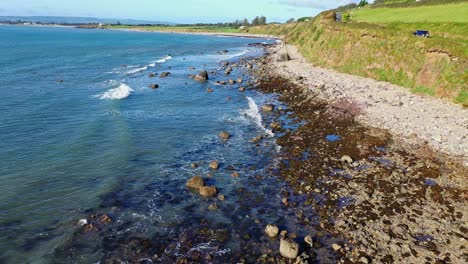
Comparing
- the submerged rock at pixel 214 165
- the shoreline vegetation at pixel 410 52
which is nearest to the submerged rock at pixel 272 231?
the submerged rock at pixel 214 165

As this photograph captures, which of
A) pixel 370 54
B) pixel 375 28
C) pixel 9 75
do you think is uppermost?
pixel 375 28

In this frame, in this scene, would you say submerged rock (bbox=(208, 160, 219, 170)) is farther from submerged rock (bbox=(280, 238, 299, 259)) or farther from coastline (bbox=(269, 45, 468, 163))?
coastline (bbox=(269, 45, 468, 163))

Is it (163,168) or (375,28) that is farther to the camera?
(375,28)

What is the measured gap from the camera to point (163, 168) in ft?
91.0

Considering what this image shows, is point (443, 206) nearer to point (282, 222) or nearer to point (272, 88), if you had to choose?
point (282, 222)

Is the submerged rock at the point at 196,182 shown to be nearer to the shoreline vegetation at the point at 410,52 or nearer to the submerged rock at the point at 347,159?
the submerged rock at the point at 347,159

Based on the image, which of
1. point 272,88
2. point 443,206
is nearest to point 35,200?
point 443,206

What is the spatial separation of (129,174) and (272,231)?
43.1 ft

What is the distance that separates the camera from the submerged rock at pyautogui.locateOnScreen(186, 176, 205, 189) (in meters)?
24.4

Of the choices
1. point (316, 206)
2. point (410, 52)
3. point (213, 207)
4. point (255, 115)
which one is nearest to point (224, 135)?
point (255, 115)

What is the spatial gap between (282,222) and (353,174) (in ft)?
26.3

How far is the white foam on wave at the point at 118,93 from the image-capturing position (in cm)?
5075

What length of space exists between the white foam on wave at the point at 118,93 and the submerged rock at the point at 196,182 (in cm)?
3039

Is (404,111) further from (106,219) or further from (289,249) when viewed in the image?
(106,219)
